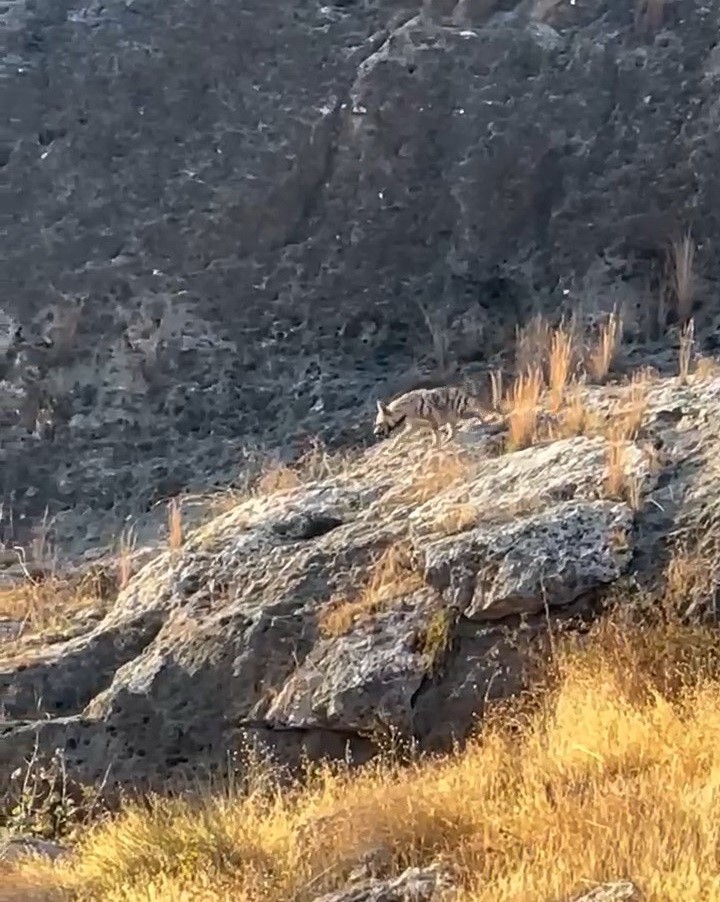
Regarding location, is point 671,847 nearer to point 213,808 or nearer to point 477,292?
point 213,808

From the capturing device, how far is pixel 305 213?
A: 40.2 ft

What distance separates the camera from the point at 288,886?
4047 millimetres

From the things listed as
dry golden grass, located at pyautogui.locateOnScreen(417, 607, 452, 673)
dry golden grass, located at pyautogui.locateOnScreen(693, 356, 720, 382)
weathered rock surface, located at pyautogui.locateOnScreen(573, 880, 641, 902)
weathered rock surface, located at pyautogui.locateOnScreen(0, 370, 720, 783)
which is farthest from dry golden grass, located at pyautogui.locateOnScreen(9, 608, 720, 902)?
dry golden grass, located at pyautogui.locateOnScreen(693, 356, 720, 382)

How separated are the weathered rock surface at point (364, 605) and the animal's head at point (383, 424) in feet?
4.69

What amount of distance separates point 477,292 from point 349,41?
404 centimetres

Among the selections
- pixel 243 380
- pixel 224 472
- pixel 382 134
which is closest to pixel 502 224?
pixel 382 134

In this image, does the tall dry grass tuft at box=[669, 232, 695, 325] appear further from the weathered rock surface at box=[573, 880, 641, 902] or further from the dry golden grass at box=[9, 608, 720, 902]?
the weathered rock surface at box=[573, 880, 641, 902]

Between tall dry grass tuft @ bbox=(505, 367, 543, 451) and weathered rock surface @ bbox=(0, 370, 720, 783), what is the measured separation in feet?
0.78

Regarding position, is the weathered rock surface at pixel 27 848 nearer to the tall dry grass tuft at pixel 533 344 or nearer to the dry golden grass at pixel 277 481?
the dry golden grass at pixel 277 481

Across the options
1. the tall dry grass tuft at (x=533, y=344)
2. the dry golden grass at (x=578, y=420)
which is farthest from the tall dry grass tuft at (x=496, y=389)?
the dry golden grass at (x=578, y=420)

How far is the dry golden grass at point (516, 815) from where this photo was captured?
3693 millimetres

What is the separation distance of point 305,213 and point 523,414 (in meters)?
5.41

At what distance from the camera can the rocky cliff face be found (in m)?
10.8

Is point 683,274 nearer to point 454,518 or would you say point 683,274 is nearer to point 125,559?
point 454,518
